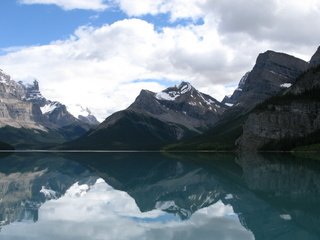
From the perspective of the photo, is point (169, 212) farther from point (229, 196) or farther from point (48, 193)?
point (48, 193)

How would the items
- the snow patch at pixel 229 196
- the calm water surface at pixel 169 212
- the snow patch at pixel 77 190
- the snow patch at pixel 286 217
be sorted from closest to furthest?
the calm water surface at pixel 169 212, the snow patch at pixel 286 217, the snow patch at pixel 229 196, the snow patch at pixel 77 190

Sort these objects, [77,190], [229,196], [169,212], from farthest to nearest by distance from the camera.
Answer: [77,190] < [229,196] < [169,212]

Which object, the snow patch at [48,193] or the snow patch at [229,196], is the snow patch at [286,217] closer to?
the snow patch at [229,196]

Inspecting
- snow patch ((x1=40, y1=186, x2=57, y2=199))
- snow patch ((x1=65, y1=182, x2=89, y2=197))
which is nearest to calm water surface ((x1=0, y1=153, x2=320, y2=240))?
snow patch ((x1=40, y1=186, x2=57, y2=199))

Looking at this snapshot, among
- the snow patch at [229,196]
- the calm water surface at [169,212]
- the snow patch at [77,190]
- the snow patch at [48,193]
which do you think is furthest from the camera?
the snow patch at [77,190]

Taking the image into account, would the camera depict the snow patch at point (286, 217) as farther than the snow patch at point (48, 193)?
No

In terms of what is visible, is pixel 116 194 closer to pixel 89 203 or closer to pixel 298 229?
pixel 89 203


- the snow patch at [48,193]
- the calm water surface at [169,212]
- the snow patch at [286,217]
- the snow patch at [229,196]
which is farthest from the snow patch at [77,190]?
the snow patch at [286,217]

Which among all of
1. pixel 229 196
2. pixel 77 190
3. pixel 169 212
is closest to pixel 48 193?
pixel 77 190

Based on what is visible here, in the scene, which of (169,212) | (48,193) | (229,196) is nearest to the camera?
(169,212)

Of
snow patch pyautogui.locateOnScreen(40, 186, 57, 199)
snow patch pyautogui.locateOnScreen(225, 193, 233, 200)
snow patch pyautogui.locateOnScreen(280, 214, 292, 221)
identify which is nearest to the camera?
snow patch pyautogui.locateOnScreen(280, 214, 292, 221)

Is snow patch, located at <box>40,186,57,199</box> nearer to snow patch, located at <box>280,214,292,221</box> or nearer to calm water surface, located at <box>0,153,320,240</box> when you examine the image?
calm water surface, located at <box>0,153,320,240</box>

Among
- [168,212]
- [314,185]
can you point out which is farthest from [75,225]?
[314,185]

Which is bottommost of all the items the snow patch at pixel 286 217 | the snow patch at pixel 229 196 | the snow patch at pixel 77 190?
the snow patch at pixel 286 217
